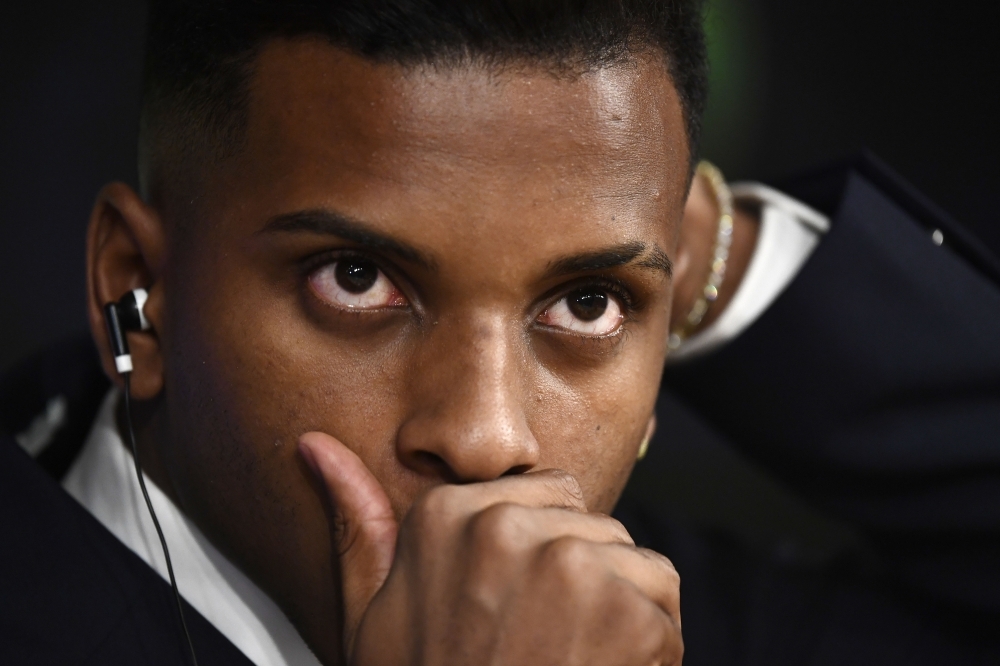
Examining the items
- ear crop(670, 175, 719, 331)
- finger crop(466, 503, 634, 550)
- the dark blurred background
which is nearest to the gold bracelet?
ear crop(670, 175, 719, 331)

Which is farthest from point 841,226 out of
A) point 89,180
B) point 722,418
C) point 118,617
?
point 89,180

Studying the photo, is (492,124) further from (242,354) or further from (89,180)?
(89,180)

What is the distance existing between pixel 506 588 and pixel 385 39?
56 centimetres

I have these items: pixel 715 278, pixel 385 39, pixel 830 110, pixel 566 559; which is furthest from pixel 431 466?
pixel 830 110

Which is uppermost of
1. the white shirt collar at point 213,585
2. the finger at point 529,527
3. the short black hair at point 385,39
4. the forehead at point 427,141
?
the short black hair at point 385,39

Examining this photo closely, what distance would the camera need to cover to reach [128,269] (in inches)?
50.3

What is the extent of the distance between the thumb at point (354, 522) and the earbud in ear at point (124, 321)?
0.30 metres

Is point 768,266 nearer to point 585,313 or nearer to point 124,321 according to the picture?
point 585,313

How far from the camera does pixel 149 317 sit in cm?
122

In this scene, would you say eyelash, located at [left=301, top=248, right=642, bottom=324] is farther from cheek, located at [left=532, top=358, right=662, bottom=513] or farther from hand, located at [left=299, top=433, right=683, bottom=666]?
hand, located at [left=299, top=433, right=683, bottom=666]

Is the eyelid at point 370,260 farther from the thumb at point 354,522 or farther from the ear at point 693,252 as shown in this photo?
the ear at point 693,252

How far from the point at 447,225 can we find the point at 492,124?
12cm

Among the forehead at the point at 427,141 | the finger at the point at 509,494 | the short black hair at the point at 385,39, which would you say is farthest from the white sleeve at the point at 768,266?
the finger at the point at 509,494

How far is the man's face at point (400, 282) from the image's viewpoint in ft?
3.40
